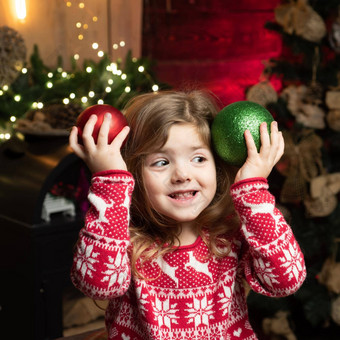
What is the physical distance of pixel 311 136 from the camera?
253 cm

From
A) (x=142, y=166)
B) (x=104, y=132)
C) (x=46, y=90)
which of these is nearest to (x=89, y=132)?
(x=104, y=132)

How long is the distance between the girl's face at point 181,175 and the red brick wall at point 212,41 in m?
1.94

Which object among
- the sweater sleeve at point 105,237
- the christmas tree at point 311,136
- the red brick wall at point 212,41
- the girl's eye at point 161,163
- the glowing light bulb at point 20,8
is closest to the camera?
the sweater sleeve at point 105,237

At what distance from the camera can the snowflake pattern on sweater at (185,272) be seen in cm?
120

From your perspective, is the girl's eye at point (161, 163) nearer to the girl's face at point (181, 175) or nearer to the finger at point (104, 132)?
the girl's face at point (181, 175)

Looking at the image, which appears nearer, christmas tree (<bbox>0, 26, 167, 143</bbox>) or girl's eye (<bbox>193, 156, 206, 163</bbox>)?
girl's eye (<bbox>193, 156, 206, 163</bbox>)

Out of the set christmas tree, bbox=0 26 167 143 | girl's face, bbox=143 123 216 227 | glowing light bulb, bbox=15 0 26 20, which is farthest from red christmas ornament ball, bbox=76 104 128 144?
glowing light bulb, bbox=15 0 26 20

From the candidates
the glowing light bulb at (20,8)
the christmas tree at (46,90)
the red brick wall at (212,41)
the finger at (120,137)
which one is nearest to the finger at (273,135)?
the finger at (120,137)

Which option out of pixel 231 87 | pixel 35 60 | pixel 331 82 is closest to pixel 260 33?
pixel 231 87

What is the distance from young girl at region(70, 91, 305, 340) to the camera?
3.95ft

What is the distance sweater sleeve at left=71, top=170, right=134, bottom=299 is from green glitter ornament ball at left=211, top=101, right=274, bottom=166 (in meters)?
0.22

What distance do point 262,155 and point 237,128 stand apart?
0.27 ft

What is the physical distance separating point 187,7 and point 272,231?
2.56 m

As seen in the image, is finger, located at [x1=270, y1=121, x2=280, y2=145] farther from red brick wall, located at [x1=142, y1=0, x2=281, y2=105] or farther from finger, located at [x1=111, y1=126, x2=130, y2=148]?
red brick wall, located at [x1=142, y1=0, x2=281, y2=105]
